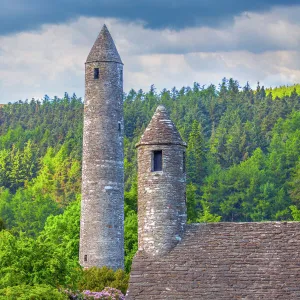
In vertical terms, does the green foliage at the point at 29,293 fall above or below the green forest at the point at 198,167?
below

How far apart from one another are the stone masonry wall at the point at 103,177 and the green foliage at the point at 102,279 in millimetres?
3570

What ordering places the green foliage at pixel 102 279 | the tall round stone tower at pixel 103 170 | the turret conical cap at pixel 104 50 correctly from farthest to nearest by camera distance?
the turret conical cap at pixel 104 50
the tall round stone tower at pixel 103 170
the green foliage at pixel 102 279

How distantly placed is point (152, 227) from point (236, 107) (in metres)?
160

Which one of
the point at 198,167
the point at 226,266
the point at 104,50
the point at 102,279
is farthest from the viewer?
the point at 198,167

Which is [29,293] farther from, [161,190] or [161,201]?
[161,190]

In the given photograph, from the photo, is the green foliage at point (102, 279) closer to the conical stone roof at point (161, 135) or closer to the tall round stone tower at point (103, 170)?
the tall round stone tower at point (103, 170)

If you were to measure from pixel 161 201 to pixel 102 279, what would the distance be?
17615mm

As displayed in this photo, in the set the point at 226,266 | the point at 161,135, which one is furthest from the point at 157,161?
the point at 226,266

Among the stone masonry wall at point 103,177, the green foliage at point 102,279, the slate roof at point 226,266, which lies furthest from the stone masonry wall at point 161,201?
the stone masonry wall at point 103,177

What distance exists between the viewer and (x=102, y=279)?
50.8m

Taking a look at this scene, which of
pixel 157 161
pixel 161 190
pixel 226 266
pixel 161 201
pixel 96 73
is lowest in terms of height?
Result: pixel 226 266

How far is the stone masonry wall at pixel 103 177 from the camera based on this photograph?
56.6 meters

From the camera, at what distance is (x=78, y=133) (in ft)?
561

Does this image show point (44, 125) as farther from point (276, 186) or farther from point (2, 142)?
point (276, 186)
